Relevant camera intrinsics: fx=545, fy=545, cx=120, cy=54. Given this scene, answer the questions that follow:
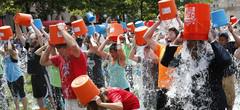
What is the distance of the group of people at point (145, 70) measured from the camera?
16.2ft

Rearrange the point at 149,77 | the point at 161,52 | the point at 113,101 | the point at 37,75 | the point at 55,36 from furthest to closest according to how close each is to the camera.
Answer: the point at 37,75, the point at 149,77, the point at 161,52, the point at 55,36, the point at 113,101

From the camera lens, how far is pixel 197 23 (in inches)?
195

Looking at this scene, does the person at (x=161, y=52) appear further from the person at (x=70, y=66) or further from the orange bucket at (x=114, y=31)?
the orange bucket at (x=114, y=31)

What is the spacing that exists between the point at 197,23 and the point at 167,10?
1017mm

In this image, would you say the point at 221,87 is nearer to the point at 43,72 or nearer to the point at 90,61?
the point at 90,61

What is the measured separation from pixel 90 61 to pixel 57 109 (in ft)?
4.16

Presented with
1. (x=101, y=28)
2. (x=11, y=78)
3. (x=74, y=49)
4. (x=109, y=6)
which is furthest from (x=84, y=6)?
(x=74, y=49)

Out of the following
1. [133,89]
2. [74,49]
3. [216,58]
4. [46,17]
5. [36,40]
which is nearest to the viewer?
[216,58]

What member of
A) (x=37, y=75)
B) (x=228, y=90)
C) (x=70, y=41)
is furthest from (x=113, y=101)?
(x=37, y=75)

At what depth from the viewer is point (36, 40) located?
9.05m

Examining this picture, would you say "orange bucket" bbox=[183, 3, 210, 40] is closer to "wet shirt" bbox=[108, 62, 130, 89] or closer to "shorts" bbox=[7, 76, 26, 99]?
"wet shirt" bbox=[108, 62, 130, 89]

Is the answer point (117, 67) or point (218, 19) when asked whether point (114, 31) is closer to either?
point (117, 67)

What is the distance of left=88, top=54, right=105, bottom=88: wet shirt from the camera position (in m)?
9.16

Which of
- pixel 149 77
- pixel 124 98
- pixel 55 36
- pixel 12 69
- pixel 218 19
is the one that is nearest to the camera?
pixel 124 98
